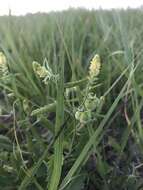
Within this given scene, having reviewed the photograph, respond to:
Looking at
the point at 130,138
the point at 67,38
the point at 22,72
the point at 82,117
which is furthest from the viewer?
the point at 67,38

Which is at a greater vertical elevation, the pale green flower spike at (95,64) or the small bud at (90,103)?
the pale green flower spike at (95,64)

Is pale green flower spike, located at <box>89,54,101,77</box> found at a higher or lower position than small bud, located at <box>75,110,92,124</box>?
higher

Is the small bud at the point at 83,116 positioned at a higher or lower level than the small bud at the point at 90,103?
lower

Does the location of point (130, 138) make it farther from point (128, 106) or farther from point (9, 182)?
point (9, 182)

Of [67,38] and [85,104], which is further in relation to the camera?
[67,38]

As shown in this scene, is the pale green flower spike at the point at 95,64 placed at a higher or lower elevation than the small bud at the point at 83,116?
higher

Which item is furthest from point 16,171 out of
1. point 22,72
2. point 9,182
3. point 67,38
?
point 67,38

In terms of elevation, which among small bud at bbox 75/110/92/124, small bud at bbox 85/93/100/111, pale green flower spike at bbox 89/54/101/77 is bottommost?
small bud at bbox 75/110/92/124

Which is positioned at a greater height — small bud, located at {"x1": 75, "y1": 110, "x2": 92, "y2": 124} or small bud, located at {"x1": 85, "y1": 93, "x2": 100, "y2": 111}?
small bud, located at {"x1": 85, "y1": 93, "x2": 100, "y2": 111}

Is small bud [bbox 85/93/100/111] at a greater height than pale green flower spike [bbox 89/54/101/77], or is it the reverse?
pale green flower spike [bbox 89/54/101/77]

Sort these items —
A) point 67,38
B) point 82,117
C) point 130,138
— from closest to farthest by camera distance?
point 82,117, point 130,138, point 67,38

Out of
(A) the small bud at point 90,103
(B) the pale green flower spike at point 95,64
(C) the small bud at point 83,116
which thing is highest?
(B) the pale green flower spike at point 95,64
